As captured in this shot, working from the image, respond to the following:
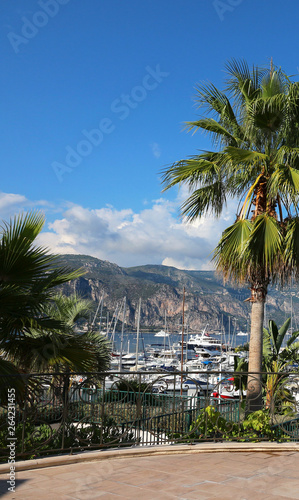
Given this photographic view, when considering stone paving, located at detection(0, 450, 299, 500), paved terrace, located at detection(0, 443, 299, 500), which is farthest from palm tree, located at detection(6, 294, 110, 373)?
stone paving, located at detection(0, 450, 299, 500)

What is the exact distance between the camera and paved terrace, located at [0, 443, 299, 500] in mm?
4859

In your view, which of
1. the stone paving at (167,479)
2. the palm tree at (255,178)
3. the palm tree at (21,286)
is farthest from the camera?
the palm tree at (255,178)

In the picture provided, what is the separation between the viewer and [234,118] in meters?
12.1

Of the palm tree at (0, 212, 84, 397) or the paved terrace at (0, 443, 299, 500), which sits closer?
the paved terrace at (0, 443, 299, 500)

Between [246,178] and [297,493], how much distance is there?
816 cm

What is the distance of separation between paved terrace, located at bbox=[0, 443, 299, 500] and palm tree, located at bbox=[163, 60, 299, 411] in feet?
12.1

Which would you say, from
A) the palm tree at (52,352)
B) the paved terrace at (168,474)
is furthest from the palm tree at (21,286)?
the paved terrace at (168,474)

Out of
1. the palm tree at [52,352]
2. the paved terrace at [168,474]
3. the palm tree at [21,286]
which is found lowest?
the paved terrace at [168,474]

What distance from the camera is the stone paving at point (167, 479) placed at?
15.8 feet

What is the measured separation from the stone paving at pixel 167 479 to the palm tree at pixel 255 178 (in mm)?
4035

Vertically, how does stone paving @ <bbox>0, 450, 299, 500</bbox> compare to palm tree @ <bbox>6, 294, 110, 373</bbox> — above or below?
below

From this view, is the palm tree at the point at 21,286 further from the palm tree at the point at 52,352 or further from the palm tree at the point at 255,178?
the palm tree at the point at 255,178

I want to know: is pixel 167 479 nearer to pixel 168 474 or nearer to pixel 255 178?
pixel 168 474

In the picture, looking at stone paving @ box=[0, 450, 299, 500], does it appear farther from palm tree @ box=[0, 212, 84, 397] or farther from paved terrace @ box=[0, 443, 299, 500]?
palm tree @ box=[0, 212, 84, 397]
